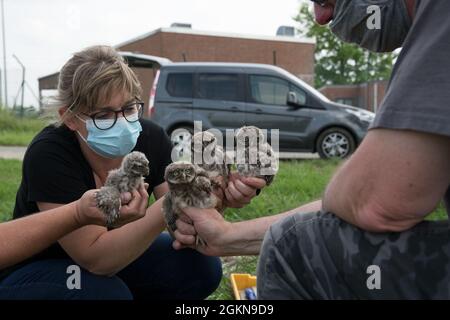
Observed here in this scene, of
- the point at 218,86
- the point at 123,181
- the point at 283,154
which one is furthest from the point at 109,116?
the point at 283,154

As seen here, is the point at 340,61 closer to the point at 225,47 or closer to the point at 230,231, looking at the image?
the point at 225,47

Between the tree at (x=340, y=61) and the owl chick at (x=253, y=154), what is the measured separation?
33972 millimetres

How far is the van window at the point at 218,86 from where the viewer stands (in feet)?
32.7

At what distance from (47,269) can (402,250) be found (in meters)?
1.69

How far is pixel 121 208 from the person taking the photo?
2.15 meters

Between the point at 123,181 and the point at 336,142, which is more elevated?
the point at 123,181

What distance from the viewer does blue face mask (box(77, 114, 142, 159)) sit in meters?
2.56

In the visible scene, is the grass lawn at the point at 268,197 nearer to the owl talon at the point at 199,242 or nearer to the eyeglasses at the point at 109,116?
the owl talon at the point at 199,242

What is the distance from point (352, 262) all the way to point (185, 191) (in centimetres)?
80

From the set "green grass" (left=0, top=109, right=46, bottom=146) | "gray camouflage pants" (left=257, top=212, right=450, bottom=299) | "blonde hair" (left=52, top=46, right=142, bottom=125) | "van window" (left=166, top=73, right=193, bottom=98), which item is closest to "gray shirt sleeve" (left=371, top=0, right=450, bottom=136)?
"gray camouflage pants" (left=257, top=212, right=450, bottom=299)

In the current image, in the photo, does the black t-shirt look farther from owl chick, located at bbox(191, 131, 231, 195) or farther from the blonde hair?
owl chick, located at bbox(191, 131, 231, 195)

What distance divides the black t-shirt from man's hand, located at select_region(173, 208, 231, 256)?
589mm

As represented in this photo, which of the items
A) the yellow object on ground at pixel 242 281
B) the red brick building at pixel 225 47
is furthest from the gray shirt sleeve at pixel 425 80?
the red brick building at pixel 225 47
